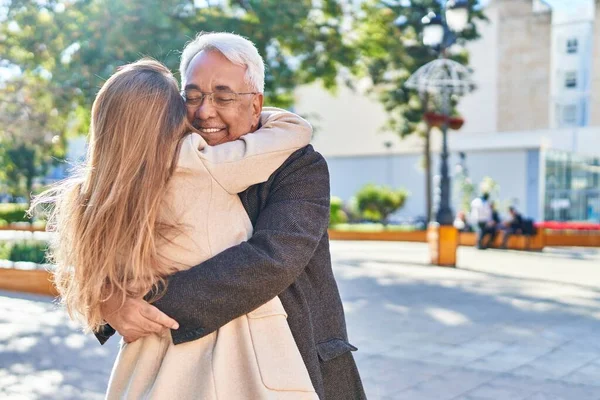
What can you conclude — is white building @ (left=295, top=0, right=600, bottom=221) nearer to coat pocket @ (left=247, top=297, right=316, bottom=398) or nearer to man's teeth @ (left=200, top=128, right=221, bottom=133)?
man's teeth @ (left=200, top=128, right=221, bottom=133)

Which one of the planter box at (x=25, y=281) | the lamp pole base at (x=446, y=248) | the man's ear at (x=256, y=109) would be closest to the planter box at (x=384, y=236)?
the lamp pole base at (x=446, y=248)

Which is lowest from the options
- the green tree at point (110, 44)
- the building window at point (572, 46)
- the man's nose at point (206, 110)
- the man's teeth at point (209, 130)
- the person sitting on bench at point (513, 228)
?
the person sitting on bench at point (513, 228)

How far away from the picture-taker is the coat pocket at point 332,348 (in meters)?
2.11

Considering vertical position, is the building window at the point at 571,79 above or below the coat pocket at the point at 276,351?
above

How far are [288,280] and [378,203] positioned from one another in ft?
97.9

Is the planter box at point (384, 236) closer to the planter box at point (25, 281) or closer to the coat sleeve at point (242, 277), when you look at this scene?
the planter box at point (25, 281)

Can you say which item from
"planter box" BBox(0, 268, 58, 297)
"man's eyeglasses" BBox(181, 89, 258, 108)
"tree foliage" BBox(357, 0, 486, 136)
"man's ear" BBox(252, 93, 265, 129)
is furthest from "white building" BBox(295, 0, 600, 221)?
"man's eyeglasses" BBox(181, 89, 258, 108)

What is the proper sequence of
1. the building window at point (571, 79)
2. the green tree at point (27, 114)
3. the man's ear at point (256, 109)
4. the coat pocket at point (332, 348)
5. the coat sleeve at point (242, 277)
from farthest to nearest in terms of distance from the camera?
the building window at point (571, 79) < the green tree at point (27, 114) < the man's ear at point (256, 109) < the coat pocket at point (332, 348) < the coat sleeve at point (242, 277)

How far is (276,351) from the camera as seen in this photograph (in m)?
1.92

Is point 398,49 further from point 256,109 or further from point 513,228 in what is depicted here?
point 256,109

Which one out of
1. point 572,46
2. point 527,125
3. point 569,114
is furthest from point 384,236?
point 572,46

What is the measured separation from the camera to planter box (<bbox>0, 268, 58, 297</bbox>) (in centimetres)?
1076

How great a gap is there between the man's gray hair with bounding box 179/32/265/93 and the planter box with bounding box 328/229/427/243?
2247cm

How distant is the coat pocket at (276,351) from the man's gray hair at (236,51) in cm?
63
